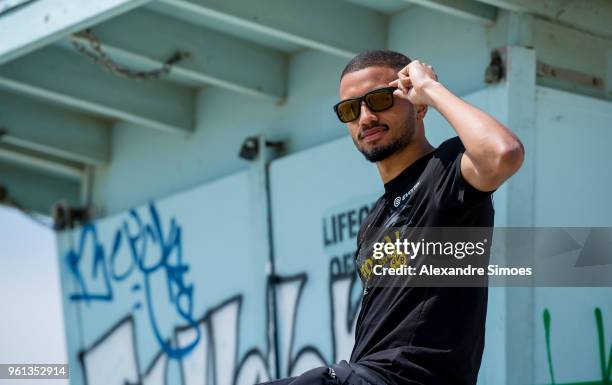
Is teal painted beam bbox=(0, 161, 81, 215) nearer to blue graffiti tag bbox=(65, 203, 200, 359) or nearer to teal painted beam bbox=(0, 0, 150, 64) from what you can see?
blue graffiti tag bbox=(65, 203, 200, 359)

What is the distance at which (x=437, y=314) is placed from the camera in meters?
4.38

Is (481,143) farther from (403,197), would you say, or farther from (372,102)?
(372,102)

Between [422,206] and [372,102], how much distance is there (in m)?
0.49

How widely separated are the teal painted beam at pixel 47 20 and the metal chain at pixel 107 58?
0.96 feet

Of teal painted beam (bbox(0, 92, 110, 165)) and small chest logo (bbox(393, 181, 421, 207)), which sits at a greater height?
teal painted beam (bbox(0, 92, 110, 165))

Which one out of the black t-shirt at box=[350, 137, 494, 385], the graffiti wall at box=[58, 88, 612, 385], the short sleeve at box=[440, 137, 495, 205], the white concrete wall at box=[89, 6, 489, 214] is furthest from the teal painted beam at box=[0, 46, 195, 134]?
the short sleeve at box=[440, 137, 495, 205]

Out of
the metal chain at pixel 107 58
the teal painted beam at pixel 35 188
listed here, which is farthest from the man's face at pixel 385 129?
the teal painted beam at pixel 35 188

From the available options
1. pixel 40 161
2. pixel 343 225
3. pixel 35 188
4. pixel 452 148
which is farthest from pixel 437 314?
pixel 35 188

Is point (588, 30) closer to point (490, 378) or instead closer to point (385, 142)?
point (490, 378)

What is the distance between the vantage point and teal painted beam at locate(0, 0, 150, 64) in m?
8.07

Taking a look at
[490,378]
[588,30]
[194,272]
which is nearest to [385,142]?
[490,378]

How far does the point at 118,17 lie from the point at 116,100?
1.34m

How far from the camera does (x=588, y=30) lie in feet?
26.2

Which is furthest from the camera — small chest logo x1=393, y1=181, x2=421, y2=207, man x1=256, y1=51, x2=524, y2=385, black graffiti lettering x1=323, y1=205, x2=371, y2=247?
black graffiti lettering x1=323, y1=205, x2=371, y2=247
